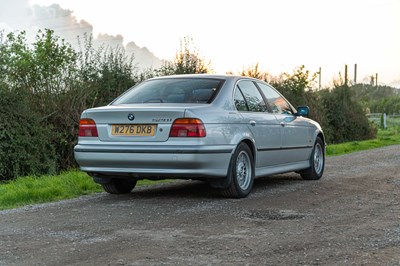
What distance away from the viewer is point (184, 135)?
26.2ft

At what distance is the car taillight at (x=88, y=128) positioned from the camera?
8.51 metres

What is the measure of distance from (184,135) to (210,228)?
184 cm

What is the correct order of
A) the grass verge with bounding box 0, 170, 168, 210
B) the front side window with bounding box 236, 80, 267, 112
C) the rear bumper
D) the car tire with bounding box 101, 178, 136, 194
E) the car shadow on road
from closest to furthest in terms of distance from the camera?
the rear bumper
the grass verge with bounding box 0, 170, 168, 210
the car shadow on road
the car tire with bounding box 101, 178, 136, 194
the front side window with bounding box 236, 80, 267, 112

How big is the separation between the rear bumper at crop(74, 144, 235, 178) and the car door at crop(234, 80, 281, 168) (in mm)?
850

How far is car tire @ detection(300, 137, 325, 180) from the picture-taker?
1128 cm

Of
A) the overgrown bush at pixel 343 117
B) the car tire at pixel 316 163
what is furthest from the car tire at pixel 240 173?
the overgrown bush at pixel 343 117

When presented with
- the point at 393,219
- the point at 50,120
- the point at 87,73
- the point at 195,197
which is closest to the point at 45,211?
the point at 195,197

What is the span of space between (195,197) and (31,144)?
4.11m

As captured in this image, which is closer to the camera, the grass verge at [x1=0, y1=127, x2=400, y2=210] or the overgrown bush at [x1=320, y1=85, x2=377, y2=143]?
the grass verge at [x1=0, y1=127, x2=400, y2=210]

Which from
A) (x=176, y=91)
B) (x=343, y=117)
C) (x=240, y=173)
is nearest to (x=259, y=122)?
(x=240, y=173)

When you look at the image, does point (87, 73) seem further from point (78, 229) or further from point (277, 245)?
point (277, 245)

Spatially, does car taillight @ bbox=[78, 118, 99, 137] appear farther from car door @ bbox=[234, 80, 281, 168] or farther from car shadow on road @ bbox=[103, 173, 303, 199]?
car door @ bbox=[234, 80, 281, 168]

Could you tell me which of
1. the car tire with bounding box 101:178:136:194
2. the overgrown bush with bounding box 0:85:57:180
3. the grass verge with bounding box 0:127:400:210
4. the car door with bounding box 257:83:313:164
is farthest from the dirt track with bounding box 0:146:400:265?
the overgrown bush with bounding box 0:85:57:180

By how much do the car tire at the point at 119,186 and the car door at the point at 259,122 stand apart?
Result: 6.32ft
